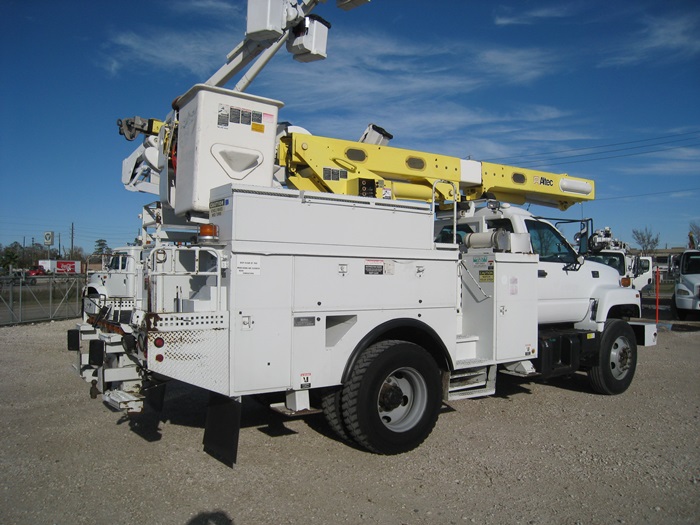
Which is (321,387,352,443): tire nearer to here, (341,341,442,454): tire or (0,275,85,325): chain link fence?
(341,341,442,454): tire

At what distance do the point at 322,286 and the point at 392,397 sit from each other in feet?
4.41

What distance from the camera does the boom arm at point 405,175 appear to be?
21.2ft

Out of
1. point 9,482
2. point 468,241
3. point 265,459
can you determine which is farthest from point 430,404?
point 9,482

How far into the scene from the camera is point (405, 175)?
7199 millimetres

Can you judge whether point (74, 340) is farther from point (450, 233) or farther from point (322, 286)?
point (450, 233)

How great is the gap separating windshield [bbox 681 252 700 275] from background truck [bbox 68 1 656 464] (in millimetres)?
14006

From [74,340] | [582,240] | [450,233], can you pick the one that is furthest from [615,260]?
[74,340]

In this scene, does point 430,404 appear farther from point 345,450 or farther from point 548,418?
point 548,418

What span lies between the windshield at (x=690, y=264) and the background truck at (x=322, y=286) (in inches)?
551

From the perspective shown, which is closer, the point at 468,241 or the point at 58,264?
the point at 468,241

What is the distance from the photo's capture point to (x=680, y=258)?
19.5 m

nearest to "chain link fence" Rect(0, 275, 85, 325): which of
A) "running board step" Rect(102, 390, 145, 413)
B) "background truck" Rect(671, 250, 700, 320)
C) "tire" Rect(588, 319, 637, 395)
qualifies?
"running board step" Rect(102, 390, 145, 413)

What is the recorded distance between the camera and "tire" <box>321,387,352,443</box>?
16.9 feet

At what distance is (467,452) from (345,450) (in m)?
1.21
